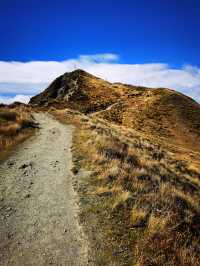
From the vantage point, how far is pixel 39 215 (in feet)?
30.1

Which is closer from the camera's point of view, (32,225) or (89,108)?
(32,225)

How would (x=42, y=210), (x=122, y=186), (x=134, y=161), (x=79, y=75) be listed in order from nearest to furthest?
(x=42, y=210) → (x=122, y=186) → (x=134, y=161) → (x=79, y=75)

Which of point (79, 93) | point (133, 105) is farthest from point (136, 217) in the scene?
point (79, 93)

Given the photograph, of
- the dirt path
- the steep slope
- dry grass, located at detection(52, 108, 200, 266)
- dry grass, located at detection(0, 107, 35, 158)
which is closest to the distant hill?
the steep slope

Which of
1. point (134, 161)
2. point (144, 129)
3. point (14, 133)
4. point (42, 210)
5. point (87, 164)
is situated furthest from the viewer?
point (144, 129)

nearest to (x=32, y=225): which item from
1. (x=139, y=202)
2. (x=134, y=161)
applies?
(x=139, y=202)

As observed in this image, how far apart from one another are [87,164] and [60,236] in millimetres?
6702

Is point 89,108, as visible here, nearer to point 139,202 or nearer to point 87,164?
point 87,164

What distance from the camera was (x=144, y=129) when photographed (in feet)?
196

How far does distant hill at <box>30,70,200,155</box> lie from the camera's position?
6178cm

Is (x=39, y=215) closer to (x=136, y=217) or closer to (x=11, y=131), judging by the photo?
(x=136, y=217)

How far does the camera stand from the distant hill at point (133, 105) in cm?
6178

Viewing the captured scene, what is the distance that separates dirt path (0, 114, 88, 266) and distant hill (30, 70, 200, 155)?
43.2 meters

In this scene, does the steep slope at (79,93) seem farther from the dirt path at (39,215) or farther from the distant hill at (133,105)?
the dirt path at (39,215)
